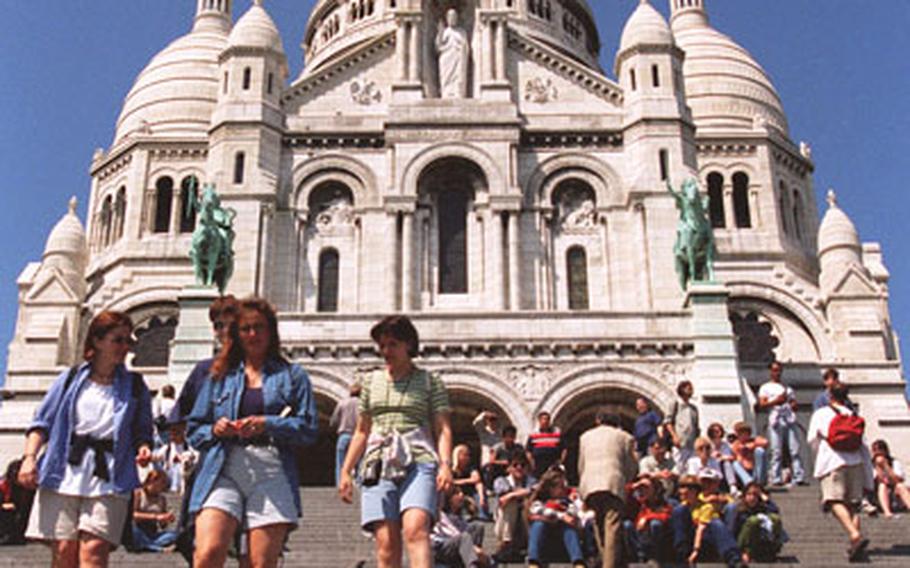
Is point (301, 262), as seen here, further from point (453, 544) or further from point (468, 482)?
point (453, 544)

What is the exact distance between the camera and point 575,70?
34.8 meters

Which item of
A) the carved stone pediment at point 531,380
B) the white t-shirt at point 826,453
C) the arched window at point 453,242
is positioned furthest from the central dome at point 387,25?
the white t-shirt at point 826,453

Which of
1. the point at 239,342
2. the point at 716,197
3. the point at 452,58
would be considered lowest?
the point at 239,342

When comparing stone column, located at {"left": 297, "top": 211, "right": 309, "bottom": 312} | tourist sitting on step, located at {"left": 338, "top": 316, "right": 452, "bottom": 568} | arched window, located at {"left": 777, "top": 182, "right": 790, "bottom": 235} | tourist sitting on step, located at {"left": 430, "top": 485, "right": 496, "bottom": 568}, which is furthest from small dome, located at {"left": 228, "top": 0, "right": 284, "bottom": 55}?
tourist sitting on step, located at {"left": 338, "top": 316, "right": 452, "bottom": 568}

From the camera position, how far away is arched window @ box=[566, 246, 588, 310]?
32.1 meters

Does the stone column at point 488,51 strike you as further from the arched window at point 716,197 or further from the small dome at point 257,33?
the arched window at point 716,197

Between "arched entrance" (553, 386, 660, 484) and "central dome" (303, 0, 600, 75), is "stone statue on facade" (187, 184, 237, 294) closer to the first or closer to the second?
"arched entrance" (553, 386, 660, 484)

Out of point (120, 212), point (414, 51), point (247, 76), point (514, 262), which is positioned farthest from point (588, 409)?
point (120, 212)

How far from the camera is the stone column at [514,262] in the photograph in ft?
102

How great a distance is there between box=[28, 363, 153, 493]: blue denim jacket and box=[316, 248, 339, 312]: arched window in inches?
896

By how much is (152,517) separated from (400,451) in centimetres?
705

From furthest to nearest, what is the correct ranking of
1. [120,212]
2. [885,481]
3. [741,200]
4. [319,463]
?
[120,212]
[741,200]
[319,463]
[885,481]

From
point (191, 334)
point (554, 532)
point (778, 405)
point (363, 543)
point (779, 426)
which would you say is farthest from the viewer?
point (191, 334)

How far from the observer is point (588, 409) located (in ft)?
90.0
